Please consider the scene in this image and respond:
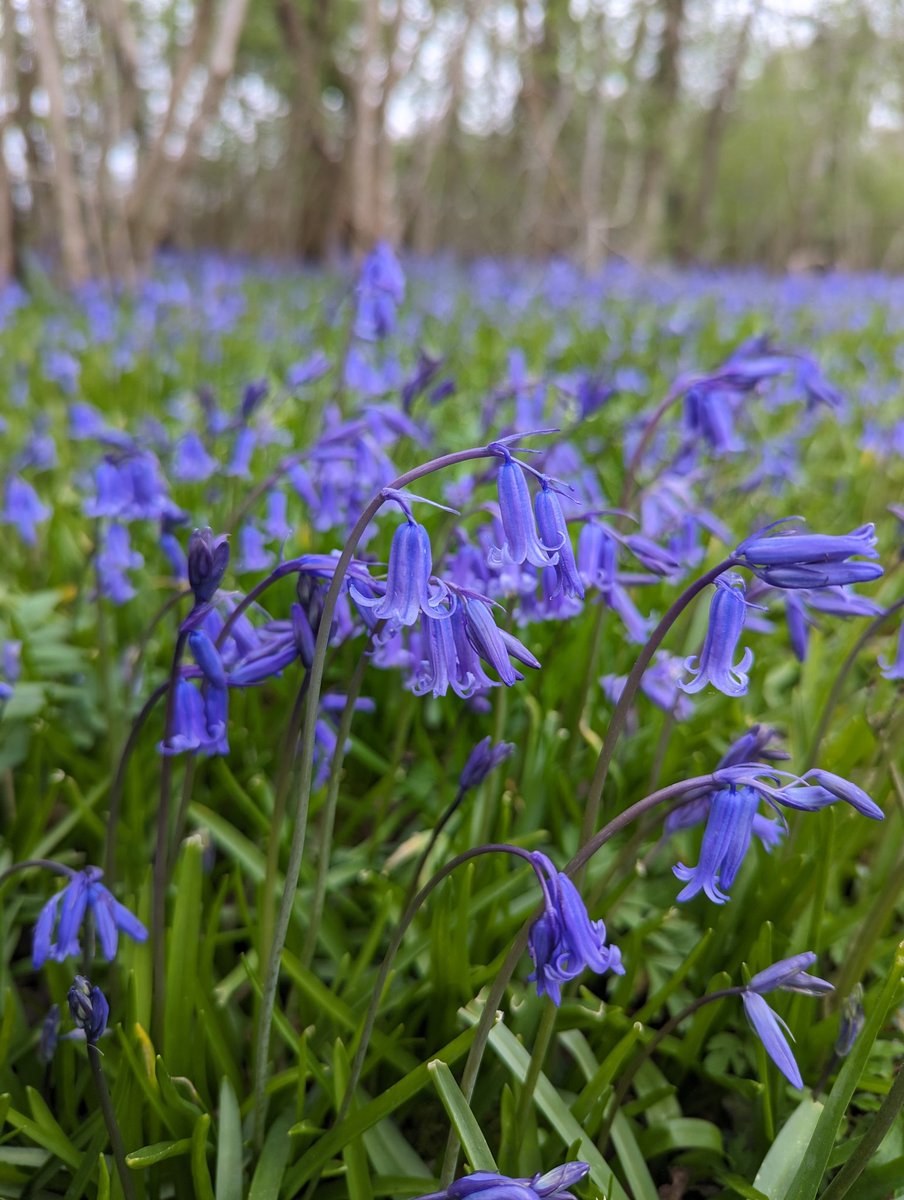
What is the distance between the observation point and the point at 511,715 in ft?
8.07

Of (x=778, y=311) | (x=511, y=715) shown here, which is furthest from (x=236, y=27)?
(x=511, y=715)

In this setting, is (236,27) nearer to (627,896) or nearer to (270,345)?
(270,345)

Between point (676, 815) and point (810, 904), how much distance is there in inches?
20.7

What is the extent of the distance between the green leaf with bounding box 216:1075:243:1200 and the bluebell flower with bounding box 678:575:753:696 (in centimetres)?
95

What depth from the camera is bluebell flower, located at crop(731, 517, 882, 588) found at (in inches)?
39.5

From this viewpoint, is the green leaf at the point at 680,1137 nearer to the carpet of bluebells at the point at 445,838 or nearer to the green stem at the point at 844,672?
the carpet of bluebells at the point at 445,838

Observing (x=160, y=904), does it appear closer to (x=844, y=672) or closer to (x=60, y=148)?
(x=844, y=672)

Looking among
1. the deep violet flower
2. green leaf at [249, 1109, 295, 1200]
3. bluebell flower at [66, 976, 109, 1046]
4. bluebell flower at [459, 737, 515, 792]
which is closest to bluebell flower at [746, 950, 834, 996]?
the deep violet flower

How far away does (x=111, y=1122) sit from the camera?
4.18 feet

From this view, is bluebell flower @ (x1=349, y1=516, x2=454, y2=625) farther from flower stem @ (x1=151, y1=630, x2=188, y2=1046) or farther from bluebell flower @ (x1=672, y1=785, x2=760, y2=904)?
flower stem @ (x1=151, y1=630, x2=188, y2=1046)

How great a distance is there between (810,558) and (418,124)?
17.7 metres

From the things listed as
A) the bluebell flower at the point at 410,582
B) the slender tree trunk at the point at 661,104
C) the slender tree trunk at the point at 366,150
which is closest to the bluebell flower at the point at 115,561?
the bluebell flower at the point at 410,582

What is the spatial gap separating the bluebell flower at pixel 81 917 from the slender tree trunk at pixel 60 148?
7370 millimetres

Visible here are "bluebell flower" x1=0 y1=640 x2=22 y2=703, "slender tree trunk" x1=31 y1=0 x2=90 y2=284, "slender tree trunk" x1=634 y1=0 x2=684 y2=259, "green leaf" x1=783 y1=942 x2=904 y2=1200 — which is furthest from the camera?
"slender tree trunk" x1=634 y1=0 x2=684 y2=259
